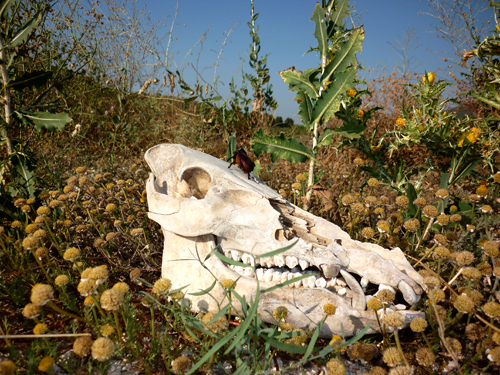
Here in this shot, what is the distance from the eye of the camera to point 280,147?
3104 mm

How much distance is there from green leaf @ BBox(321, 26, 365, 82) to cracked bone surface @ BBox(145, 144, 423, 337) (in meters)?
1.47

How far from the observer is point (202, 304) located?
1960mm

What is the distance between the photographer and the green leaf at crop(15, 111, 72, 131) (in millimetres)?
2729

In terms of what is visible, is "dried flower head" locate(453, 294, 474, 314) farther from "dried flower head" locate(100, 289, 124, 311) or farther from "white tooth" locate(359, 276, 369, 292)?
"dried flower head" locate(100, 289, 124, 311)

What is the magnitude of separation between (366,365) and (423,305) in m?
0.52

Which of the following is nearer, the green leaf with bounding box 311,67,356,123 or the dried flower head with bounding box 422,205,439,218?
the dried flower head with bounding box 422,205,439,218

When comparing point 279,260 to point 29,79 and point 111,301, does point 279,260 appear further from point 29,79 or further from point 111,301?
point 29,79

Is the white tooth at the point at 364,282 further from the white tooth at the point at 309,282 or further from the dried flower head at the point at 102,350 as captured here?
the dried flower head at the point at 102,350

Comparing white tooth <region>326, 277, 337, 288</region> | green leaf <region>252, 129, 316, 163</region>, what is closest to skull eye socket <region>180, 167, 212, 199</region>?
green leaf <region>252, 129, 316, 163</region>

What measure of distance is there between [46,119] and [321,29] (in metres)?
2.81

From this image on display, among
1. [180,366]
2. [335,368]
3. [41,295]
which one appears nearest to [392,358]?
[335,368]

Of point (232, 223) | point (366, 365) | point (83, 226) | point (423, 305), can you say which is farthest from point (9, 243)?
point (423, 305)

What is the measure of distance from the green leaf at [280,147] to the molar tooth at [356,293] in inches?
57.8

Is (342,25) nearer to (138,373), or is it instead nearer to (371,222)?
(371,222)
